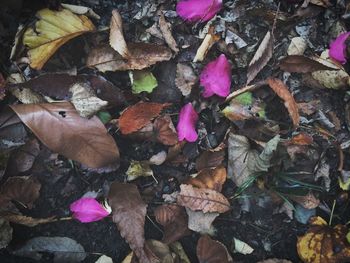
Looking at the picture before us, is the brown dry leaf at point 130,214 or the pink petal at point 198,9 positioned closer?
the brown dry leaf at point 130,214

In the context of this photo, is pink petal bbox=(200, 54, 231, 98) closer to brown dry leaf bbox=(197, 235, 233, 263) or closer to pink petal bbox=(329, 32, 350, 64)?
pink petal bbox=(329, 32, 350, 64)

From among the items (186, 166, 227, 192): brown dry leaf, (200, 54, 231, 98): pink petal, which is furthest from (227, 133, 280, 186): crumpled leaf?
(200, 54, 231, 98): pink petal

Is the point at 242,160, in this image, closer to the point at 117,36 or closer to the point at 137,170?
the point at 137,170

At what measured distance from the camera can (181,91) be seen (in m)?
1.55

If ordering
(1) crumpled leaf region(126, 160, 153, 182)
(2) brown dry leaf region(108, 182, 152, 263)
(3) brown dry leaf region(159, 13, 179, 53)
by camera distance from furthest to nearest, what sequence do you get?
1. (3) brown dry leaf region(159, 13, 179, 53)
2. (1) crumpled leaf region(126, 160, 153, 182)
3. (2) brown dry leaf region(108, 182, 152, 263)

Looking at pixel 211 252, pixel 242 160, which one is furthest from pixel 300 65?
pixel 211 252

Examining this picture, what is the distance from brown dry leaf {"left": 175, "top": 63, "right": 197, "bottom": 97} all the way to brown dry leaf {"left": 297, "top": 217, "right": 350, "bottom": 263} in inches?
26.8

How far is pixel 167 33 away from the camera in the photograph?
1604mm

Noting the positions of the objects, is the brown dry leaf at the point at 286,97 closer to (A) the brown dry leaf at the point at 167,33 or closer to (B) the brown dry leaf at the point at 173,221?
(A) the brown dry leaf at the point at 167,33

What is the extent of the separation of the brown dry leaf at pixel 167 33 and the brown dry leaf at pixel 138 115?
245 millimetres

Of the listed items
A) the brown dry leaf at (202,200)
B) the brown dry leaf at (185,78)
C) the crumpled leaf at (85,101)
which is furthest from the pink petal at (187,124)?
the crumpled leaf at (85,101)

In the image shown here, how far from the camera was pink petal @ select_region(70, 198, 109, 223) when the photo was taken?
4.66 ft

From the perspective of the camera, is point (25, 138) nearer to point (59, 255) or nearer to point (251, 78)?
point (59, 255)

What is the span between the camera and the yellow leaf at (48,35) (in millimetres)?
1496
